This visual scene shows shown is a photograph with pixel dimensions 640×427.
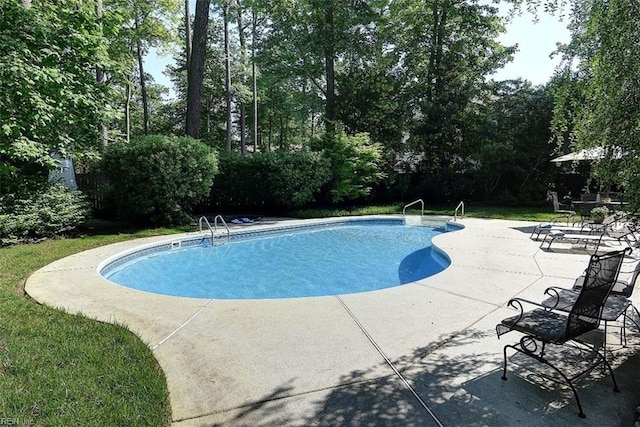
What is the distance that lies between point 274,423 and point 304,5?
64.2 feet

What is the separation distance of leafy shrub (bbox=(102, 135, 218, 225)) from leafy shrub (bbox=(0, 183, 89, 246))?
1223mm

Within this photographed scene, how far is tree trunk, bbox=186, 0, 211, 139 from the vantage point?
1244 centimetres

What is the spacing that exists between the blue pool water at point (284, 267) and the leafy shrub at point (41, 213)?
2.40m

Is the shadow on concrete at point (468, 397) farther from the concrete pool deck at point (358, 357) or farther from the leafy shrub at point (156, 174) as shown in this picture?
the leafy shrub at point (156, 174)

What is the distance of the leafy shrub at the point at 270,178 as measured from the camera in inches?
542

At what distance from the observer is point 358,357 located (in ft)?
10.6

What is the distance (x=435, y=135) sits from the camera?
17156 mm

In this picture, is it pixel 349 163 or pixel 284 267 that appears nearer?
pixel 284 267

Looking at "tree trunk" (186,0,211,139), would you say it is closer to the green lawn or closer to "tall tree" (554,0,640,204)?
the green lawn

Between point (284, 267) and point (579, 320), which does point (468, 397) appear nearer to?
point (579, 320)

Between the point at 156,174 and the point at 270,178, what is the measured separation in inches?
176

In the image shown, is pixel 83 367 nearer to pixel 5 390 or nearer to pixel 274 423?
pixel 5 390

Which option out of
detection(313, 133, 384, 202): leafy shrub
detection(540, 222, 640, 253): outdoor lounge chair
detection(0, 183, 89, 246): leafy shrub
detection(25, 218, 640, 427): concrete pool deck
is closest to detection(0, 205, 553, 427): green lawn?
detection(25, 218, 640, 427): concrete pool deck

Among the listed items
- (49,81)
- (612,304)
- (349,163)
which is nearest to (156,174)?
(49,81)
